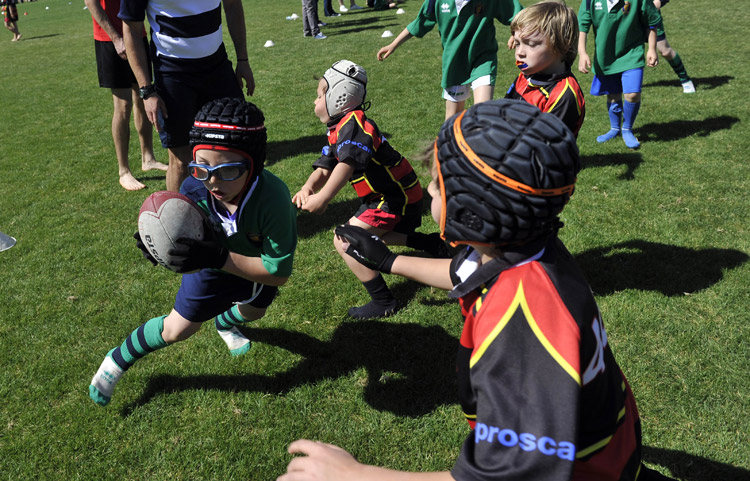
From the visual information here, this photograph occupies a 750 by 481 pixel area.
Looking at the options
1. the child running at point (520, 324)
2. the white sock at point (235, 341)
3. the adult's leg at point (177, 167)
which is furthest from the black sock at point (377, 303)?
the child running at point (520, 324)

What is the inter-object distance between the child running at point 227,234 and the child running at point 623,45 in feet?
16.4

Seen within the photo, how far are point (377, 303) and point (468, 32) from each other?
3.28 m

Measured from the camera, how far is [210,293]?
3127 millimetres

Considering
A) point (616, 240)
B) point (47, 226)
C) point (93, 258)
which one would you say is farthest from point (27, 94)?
point (616, 240)

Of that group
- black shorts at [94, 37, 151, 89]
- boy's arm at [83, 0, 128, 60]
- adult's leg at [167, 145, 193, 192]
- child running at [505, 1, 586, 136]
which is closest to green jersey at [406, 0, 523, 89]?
child running at [505, 1, 586, 136]

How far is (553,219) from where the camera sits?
156 centimetres

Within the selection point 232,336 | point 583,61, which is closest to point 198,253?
point 232,336

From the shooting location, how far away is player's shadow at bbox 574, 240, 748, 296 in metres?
4.30

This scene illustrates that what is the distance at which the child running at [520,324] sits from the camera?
4.34 ft

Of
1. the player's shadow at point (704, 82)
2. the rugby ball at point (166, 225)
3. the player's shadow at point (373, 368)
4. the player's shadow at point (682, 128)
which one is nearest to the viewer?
the rugby ball at point (166, 225)

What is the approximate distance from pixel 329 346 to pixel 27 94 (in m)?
10.9

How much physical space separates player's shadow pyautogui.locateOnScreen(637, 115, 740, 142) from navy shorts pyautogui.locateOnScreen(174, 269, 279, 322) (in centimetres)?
593

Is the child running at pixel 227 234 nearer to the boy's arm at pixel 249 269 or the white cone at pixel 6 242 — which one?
the boy's arm at pixel 249 269

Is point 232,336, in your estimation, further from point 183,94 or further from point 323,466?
point 323,466
